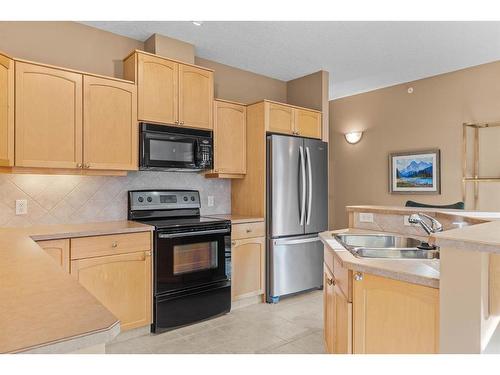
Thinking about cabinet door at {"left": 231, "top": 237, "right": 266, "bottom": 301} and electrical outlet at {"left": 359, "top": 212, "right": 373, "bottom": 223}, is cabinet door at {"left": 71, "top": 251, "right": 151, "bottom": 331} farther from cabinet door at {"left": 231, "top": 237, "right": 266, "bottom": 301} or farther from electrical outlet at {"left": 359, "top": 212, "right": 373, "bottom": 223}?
electrical outlet at {"left": 359, "top": 212, "right": 373, "bottom": 223}

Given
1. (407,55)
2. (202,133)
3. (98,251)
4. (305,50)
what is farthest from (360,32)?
(98,251)

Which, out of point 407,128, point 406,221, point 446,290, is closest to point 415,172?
point 407,128

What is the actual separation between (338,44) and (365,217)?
6.00 feet

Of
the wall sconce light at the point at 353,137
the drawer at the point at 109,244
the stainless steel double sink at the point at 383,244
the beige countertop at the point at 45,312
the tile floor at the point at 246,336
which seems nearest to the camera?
the beige countertop at the point at 45,312

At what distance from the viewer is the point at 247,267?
3484 millimetres

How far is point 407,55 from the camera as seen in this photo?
3.74 m

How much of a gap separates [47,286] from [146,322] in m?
1.86

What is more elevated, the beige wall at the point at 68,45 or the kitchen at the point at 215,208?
the beige wall at the point at 68,45

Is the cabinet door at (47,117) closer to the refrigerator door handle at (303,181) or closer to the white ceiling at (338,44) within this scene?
the white ceiling at (338,44)

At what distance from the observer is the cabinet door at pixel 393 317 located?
4.48ft

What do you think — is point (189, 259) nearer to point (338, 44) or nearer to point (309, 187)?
point (309, 187)

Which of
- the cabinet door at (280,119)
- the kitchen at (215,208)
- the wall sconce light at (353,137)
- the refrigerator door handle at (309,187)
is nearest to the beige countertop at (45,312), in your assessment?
the kitchen at (215,208)

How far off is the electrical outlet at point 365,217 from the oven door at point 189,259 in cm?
120
